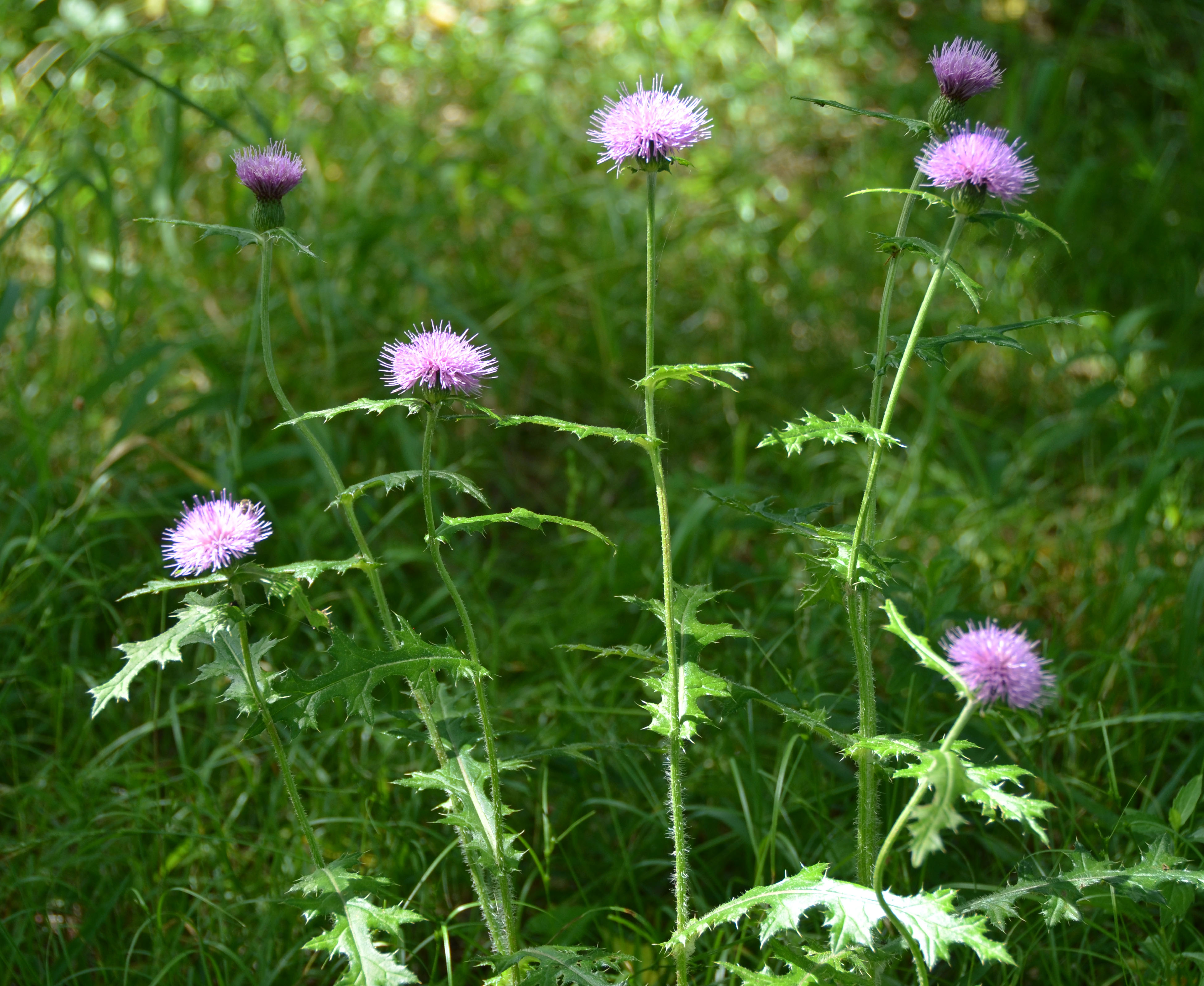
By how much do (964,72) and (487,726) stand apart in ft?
4.16

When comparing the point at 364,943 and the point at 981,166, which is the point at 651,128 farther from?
the point at 364,943

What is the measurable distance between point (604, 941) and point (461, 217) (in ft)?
9.54

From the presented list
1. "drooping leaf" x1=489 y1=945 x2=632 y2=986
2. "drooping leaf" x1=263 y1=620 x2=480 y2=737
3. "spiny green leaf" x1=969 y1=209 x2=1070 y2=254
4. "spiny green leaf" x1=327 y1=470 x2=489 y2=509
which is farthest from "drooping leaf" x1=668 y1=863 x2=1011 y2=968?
"spiny green leaf" x1=969 y1=209 x2=1070 y2=254

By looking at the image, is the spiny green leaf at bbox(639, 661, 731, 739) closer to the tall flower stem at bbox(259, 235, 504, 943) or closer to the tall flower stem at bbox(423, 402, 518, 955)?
the tall flower stem at bbox(423, 402, 518, 955)

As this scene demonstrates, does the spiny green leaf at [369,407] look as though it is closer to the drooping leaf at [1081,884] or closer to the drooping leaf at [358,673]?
the drooping leaf at [358,673]

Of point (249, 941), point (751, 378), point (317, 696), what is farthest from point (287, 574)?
point (751, 378)

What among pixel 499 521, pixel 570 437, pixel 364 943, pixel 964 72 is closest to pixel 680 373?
pixel 499 521

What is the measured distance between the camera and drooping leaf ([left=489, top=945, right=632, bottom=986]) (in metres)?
1.52

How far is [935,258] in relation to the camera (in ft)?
4.99

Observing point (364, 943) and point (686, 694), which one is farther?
point (686, 694)

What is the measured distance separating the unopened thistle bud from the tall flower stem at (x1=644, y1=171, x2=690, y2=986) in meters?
0.58

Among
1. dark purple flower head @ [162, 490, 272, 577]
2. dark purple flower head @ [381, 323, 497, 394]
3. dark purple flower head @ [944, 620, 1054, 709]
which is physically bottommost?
dark purple flower head @ [944, 620, 1054, 709]

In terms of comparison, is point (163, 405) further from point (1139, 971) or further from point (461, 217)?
point (1139, 971)

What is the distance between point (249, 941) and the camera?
1.97 m
